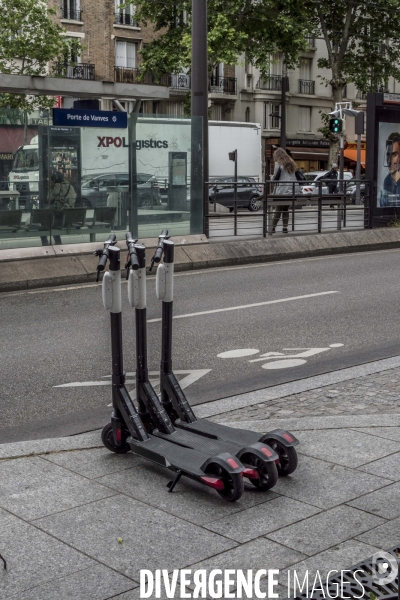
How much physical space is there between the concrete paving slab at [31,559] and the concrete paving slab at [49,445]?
3.48 ft

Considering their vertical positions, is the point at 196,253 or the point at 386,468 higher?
the point at 196,253

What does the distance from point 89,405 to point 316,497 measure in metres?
2.67

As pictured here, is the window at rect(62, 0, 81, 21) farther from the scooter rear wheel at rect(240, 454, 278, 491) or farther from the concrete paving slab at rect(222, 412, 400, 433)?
→ the scooter rear wheel at rect(240, 454, 278, 491)

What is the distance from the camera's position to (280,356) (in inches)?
322

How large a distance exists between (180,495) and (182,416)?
31.3 inches

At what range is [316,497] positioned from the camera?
427 centimetres

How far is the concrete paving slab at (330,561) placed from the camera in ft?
11.3

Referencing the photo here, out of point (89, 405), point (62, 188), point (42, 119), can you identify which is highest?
point (42, 119)

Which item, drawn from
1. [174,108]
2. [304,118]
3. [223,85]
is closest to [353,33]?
[223,85]

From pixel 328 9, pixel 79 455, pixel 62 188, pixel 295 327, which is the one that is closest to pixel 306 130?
pixel 328 9

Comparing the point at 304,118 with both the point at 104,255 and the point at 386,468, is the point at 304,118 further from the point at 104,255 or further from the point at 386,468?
the point at 386,468

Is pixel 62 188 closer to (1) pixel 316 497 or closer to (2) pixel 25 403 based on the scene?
(2) pixel 25 403

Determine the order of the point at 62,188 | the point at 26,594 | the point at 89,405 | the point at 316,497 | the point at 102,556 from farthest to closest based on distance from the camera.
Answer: the point at 62,188, the point at 89,405, the point at 316,497, the point at 102,556, the point at 26,594

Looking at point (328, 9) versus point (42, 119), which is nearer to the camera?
point (42, 119)
